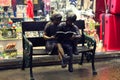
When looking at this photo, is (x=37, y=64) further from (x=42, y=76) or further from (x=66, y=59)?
(x=66, y=59)

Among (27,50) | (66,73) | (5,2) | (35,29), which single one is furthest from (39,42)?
(5,2)

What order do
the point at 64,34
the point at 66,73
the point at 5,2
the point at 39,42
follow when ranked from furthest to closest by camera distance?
the point at 5,2
the point at 39,42
the point at 66,73
the point at 64,34

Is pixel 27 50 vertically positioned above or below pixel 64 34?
below

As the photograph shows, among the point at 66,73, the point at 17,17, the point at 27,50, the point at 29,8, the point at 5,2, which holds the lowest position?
the point at 66,73

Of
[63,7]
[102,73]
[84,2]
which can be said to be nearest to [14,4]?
[63,7]

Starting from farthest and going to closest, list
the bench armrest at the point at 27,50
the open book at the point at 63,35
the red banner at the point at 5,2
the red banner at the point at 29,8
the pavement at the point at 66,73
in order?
1. the red banner at the point at 29,8
2. the red banner at the point at 5,2
3. the pavement at the point at 66,73
4. the open book at the point at 63,35
5. the bench armrest at the point at 27,50

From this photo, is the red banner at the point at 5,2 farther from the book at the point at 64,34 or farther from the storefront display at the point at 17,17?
the book at the point at 64,34

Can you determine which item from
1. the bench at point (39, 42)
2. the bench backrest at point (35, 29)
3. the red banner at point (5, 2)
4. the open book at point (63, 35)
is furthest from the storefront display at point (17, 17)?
the open book at point (63, 35)

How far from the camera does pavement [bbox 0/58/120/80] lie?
21.8 feet

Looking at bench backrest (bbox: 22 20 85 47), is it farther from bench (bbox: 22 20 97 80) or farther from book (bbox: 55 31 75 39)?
book (bbox: 55 31 75 39)

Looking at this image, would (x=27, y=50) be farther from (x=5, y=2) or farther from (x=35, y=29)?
(x=5, y=2)

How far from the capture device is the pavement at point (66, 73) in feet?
21.8

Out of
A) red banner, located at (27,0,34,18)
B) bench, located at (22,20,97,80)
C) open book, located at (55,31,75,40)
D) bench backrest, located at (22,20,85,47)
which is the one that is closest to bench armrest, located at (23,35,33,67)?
bench, located at (22,20,97,80)

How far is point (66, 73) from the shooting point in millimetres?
6930
